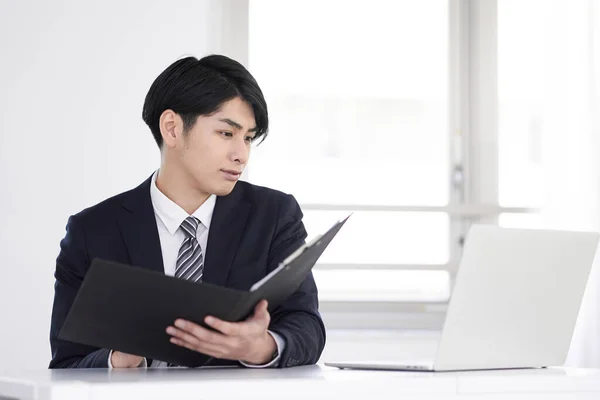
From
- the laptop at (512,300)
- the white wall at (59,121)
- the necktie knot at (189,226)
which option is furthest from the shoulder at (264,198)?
the white wall at (59,121)

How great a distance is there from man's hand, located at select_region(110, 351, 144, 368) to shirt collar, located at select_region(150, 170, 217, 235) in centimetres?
42

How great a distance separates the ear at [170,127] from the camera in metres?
2.21

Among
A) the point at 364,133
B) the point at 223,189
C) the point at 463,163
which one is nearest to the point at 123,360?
the point at 223,189

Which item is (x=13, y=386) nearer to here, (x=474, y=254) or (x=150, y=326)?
(x=150, y=326)

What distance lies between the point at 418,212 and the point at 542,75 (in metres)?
0.82

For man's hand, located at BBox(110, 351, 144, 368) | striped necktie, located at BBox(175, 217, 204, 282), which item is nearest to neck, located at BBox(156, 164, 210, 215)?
striped necktie, located at BBox(175, 217, 204, 282)

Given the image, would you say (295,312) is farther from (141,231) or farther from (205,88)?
(205,88)

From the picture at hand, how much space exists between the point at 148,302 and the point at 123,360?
35 cm

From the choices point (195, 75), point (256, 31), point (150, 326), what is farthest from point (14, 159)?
point (150, 326)

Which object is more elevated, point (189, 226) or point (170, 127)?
point (170, 127)

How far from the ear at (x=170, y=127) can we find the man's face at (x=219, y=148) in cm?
4

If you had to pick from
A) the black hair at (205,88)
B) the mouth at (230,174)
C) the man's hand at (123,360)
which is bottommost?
the man's hand at (123,360)

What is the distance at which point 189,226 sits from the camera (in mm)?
2066

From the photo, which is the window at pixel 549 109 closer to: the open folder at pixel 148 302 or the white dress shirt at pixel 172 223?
the white dress shirt at pixel 172 223
